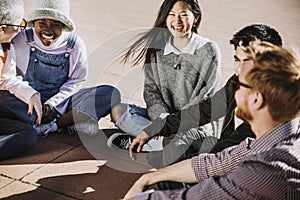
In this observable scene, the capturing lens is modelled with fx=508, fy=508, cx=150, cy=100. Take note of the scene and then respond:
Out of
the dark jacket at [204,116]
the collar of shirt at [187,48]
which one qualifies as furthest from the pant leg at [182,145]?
the collar of shirt at [187,48]

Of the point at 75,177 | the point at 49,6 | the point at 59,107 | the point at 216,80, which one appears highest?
the point at 49,6

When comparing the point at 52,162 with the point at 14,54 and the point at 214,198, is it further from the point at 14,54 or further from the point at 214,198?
the point at 214,198

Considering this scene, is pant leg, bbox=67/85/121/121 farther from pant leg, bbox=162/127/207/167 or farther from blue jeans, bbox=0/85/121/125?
pant leg, bbox=162/127/207/167

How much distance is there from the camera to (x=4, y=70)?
10.5 ft

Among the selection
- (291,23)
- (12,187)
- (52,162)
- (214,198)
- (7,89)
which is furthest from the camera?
(291,23)

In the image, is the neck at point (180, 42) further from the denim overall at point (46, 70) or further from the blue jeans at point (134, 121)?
the denim overall at point (46, 70)

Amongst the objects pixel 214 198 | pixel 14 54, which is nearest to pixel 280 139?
pixel 214 198

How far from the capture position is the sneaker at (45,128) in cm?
332

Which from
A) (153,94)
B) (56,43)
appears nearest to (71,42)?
(56,43)

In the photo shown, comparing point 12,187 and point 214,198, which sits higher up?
point 214,198

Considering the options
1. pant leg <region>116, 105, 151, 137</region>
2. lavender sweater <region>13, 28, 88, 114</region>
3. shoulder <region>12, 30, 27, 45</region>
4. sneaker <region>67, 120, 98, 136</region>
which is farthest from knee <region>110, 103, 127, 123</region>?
shoulder <region>12, 30, 27, 45</region>

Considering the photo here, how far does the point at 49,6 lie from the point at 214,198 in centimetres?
197

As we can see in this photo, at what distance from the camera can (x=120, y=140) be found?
3238 mm

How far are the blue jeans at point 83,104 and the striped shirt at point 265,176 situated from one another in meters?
1.59
